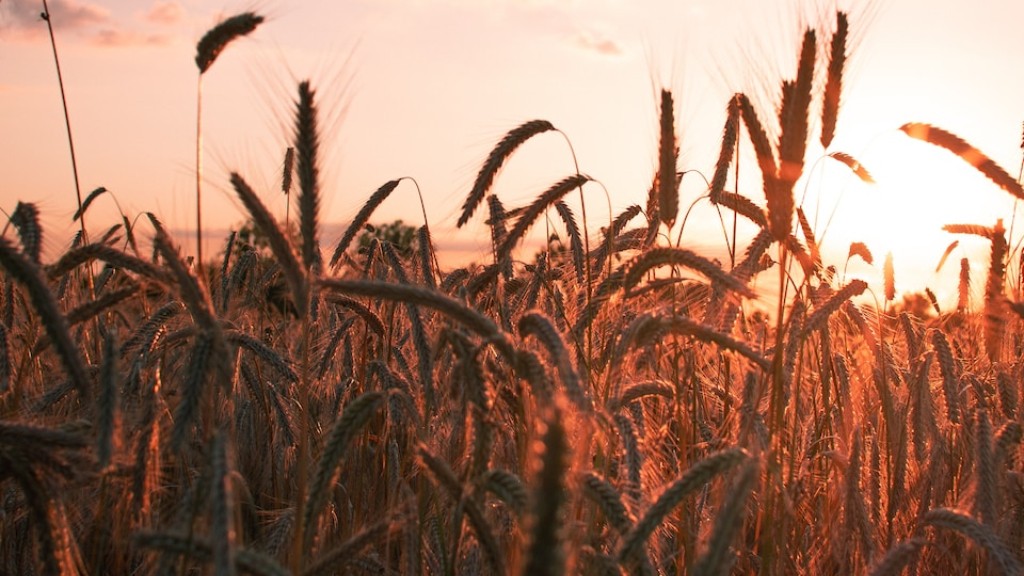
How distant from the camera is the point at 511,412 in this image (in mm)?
3104

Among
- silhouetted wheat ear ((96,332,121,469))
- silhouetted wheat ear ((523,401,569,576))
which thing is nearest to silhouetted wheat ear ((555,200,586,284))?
silhouetted wheat ear ((96,332,121,469))

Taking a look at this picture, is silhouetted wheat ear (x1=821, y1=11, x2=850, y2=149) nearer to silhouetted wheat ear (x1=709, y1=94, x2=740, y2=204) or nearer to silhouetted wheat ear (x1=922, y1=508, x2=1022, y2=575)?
silhouetted wheat ear (x1=709, y1=94, x2=740, y2=204)

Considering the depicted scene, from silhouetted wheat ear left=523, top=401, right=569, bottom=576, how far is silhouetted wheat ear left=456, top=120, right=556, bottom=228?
2336mm

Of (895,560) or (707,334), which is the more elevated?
(707,334)

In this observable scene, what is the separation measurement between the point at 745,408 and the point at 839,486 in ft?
1.88

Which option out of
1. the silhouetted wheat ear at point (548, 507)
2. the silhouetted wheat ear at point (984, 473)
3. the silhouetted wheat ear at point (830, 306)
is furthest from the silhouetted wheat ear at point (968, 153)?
the silhouetted wheat ear at point (548, 507)

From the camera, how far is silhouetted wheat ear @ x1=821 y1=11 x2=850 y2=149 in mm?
2885

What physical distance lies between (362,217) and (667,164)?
1.91 m

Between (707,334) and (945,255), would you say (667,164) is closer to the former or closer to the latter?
(707,334)

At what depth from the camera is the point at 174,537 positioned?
1.95 m

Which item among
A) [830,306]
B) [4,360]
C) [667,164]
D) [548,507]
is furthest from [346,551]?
[830,306]

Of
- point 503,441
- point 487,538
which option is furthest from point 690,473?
point 503,441

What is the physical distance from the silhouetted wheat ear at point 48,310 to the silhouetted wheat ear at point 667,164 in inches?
62.0

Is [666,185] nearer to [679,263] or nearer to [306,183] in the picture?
Result: [679,263]
